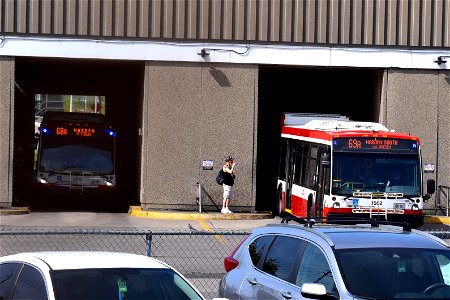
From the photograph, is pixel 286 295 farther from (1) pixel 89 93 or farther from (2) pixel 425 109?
(1) pixel 89 93

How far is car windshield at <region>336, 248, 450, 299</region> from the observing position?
8.13 metres

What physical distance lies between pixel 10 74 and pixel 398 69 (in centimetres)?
1211

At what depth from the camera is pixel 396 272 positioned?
27.4ft

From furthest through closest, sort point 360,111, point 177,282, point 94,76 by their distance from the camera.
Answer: point 94,76
point 360,111
point 177,282

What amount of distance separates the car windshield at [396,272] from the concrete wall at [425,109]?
21.5m

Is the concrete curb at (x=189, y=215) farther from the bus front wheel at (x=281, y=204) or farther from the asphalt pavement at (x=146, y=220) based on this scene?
the bus front wheel at (x=281, y=204)

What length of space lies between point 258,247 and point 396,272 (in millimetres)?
2035

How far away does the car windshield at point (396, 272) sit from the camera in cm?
813

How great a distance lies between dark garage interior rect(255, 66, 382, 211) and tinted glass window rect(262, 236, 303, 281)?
23838mm

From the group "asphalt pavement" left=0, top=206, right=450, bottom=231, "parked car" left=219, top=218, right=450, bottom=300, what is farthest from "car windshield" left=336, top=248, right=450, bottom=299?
"asphalt pavement" left=0, top=206, right=450, bottom=231

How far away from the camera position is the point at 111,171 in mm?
33406

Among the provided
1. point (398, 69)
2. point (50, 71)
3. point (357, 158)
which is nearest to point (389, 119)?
point (398, 69)

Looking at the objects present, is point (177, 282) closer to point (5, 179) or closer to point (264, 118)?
point (5, 179)

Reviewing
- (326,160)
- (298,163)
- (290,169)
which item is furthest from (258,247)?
(290,169)
